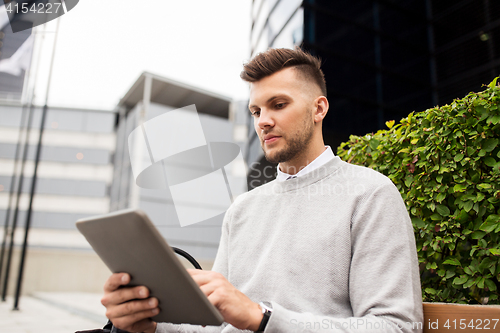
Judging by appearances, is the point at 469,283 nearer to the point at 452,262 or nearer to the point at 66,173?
the point at 452,262

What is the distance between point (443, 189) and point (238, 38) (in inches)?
425

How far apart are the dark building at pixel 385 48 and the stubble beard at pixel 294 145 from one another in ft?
23.0

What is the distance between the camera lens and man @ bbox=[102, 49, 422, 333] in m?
0.92

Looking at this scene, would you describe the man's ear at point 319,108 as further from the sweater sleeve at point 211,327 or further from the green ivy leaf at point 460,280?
the green ivy leaf at point 460,280

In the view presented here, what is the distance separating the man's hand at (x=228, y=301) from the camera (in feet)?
2.92

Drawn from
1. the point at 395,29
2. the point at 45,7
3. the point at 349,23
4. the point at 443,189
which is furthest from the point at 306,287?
the point at 395,29

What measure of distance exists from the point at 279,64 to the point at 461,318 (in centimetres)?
108

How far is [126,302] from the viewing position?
0.92 metres

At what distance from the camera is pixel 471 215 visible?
1.63 metres

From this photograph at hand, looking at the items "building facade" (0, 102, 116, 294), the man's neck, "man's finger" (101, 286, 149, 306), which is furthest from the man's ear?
"building facade" (0, 102, 116, 294)

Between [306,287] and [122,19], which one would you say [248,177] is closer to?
[122,19]

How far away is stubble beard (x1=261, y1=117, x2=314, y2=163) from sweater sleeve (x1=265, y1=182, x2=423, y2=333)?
383 mm

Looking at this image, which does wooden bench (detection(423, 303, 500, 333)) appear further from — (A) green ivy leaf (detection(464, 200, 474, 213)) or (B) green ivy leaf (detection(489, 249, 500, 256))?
(A) green ivy leaf (detection(464, 200, 474, 213))

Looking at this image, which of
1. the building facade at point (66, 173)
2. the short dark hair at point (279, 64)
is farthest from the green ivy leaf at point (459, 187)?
the building facade at point (66, 173)
